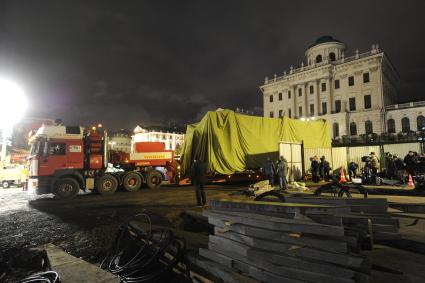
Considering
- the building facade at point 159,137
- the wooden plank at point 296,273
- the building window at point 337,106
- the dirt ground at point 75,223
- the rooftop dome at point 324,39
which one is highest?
the rooftop dome at point 324,39

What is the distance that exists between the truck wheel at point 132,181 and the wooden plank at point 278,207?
36.6 ft

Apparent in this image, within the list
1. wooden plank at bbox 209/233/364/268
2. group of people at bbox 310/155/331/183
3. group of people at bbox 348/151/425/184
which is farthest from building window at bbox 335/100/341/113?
wooden plank at bbox 209/233/364/268

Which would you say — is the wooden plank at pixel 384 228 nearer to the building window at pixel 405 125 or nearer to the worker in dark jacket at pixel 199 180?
the worker in dark jacket at pixel 199 180

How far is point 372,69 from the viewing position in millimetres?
53031

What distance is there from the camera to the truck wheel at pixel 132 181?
1523 cm

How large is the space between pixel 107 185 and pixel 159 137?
84696 mm

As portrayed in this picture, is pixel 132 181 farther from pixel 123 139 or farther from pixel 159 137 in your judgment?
pixel 123 139

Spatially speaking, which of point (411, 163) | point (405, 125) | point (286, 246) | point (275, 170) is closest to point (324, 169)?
point (275, 170)

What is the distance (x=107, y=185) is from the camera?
564 inches

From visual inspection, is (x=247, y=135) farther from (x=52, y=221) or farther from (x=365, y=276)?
(x=365, y=276)

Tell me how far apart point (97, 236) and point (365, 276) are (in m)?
5.85

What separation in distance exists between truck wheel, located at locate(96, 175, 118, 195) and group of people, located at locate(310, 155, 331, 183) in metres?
11.7

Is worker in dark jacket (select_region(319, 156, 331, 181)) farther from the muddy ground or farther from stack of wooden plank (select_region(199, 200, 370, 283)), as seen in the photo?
stack of wooden plank (select_region(199, 200, 370, 283))

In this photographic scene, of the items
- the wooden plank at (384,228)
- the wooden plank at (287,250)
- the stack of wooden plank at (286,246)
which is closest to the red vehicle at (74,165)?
the stack of wooden plank at (286,246)
